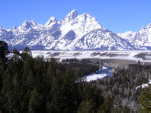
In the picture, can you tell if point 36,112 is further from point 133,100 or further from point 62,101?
point 133,100

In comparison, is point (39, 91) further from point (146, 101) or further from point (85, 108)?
point (146, 101)

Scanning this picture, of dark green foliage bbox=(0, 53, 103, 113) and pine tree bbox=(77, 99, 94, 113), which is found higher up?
dark green foliage bbox=(0, 53, 103, 113)

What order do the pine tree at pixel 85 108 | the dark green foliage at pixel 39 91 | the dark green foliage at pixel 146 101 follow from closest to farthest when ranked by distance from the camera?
1. the dark green foliage at pixel 146 101
2. the pine tree at pixel 85 108
3. the dark green foliage at pixel 39 91

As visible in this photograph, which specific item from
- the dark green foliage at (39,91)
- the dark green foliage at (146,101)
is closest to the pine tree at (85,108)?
the dark green foliage at (39,91)

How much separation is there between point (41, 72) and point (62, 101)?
1617 centimetres

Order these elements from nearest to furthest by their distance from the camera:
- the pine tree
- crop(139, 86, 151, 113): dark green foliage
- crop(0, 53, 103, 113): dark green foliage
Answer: crop(139, 86, 151, 113): dark green foliage < the pine tree < crop(0, 53, 103, 113): dark green foliage

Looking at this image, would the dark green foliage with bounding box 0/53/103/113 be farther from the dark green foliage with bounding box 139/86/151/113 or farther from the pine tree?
the dark green foliage with bounding box 139/86/151/113

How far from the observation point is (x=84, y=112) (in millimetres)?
77625

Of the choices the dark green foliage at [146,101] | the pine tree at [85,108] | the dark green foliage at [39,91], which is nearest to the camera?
the dark green foliage at [146,101]

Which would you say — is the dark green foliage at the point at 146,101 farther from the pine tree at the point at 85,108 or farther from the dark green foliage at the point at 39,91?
the dark green foliage at the point at 39,91

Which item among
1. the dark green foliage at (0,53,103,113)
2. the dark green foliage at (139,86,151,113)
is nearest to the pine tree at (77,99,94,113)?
the dark green foliage at (0,53,103,113)

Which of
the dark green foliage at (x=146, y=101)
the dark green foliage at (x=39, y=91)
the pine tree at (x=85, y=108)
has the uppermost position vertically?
the dark green foliage at (x=146, y=101)

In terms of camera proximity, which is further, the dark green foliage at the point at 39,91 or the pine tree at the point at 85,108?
the dark green foliage at the point at 39,91

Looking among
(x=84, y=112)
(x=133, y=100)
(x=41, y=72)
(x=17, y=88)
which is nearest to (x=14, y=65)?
(x=41, y=72)
